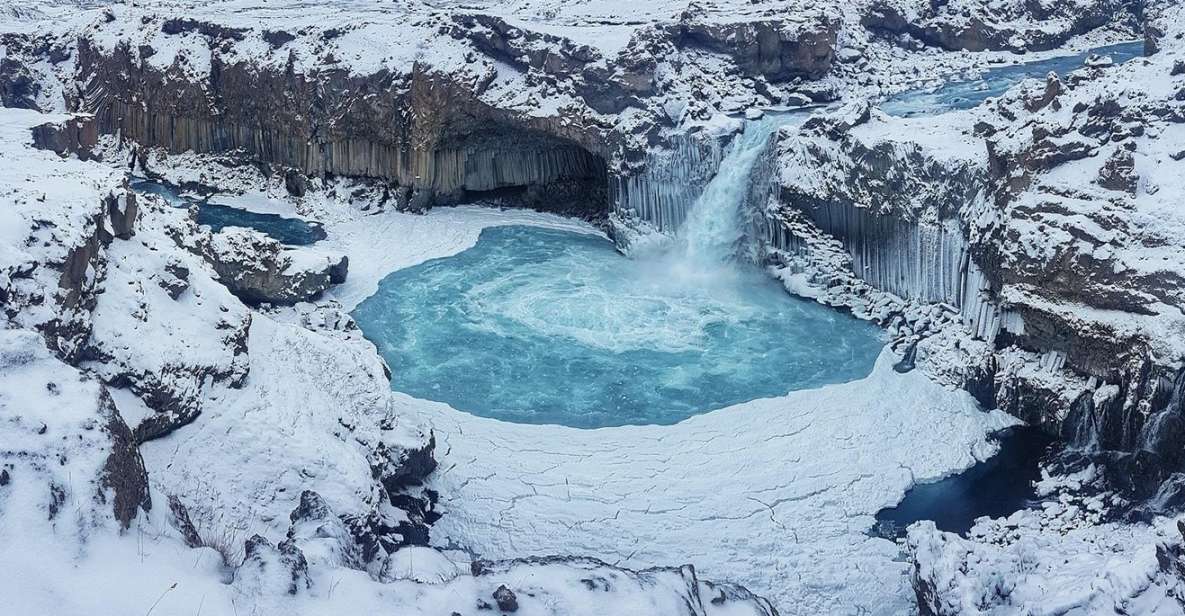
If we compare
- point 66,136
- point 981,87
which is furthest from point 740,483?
point 981,87

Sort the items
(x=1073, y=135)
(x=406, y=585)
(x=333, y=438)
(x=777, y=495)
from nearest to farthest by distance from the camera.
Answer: (x=406, y=585)
(x=333, y=438)
(x=777, y=495)
(x=1073, y=135)

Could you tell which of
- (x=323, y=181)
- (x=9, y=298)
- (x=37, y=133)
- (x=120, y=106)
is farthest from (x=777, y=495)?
(x=120, y=106)

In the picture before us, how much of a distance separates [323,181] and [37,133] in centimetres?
1405

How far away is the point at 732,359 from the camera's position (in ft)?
81.9

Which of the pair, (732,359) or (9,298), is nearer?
(9,298)

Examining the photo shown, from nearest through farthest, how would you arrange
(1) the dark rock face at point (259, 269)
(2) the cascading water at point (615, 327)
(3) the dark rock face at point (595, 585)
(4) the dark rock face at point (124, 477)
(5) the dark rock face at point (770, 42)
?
1. (3) the dark rock face at point (595, 585)
2. (4) the dark rock face at point (124, 477)
3. (2) the cascading water at point (615, 327)
4. (1) the dark rock face at point (259, 269)
5. (5) the dark rock face at point (770, 42)

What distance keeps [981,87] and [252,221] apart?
1042 inches

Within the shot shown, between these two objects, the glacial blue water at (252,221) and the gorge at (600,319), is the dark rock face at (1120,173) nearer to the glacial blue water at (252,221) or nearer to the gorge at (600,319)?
the gorge at (600,319)

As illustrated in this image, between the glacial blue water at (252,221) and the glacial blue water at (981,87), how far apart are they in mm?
19925

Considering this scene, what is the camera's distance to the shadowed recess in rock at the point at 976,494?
18438 millimetres

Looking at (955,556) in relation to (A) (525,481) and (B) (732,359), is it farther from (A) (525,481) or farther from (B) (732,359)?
(B) (732,359)

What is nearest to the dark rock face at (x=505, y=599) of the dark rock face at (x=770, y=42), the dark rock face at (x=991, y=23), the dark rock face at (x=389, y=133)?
the dark rock face at (x=389, y=133)

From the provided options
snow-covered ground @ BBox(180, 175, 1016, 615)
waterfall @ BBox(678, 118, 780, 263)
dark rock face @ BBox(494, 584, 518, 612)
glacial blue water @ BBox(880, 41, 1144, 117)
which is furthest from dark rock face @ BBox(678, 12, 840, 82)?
dark rock face @ BBox(494, 584, 518, 612)

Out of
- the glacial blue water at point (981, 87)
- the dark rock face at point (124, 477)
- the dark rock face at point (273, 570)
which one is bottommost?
the dark rock face at point (273, 570)
